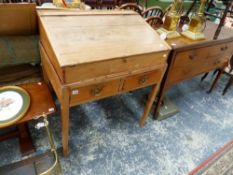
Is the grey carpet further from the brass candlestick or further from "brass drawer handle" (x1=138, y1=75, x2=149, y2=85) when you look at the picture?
the brass candlestick

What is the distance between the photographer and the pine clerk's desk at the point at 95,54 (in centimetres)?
95

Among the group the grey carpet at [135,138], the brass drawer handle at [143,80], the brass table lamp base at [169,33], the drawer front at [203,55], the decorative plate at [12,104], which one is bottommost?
the grey carpet at [135,138]

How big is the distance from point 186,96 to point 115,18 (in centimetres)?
130

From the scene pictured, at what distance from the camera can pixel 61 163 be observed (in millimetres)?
1336

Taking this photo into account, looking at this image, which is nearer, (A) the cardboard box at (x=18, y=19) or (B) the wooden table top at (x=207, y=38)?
(A) the cardboard box at (x=18, y=19)

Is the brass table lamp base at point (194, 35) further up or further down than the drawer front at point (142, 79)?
further up

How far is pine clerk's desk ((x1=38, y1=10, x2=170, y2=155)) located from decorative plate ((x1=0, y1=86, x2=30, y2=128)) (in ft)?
0.67

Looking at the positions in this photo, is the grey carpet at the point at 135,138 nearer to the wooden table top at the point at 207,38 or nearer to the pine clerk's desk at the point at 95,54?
the pine clerk's desk at the point at 95,54

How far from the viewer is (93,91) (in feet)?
3.58

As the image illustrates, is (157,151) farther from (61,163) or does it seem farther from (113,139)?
(61,163)

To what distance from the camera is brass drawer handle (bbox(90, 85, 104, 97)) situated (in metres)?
1.08

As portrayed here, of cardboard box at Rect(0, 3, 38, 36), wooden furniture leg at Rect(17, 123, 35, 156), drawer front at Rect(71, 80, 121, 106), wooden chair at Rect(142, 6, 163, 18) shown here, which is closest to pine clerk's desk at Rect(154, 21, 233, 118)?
drawer front at Rect(71, 80, 121, 106)

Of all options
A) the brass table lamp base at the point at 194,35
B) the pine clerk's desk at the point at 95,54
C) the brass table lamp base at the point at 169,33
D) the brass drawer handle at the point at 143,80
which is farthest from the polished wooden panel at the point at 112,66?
the brass table lamp base at the point at 194,35

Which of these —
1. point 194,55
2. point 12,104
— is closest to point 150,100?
point 194,55
